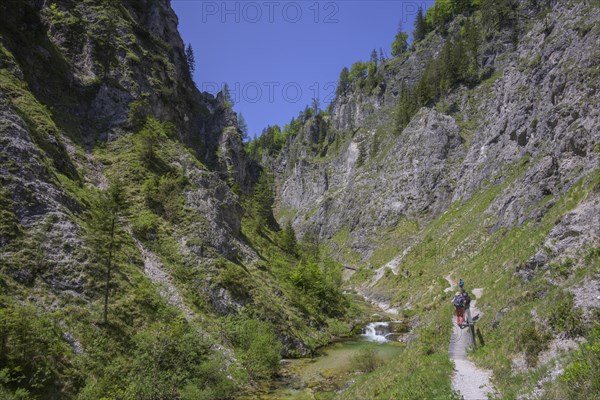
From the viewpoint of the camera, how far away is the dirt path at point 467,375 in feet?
40.0

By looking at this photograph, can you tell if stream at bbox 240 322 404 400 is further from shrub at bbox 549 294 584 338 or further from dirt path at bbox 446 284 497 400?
shrub at bbox 549 294 584 338

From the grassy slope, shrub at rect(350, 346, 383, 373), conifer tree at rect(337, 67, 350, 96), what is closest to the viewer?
the grassy slope

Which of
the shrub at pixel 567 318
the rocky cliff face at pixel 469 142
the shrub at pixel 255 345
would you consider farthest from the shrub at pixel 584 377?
the shrub at pixel 255 345

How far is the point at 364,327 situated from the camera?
45406 mm

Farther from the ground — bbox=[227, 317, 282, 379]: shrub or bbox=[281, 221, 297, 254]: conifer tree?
bbox=[281, 221, 297, 254]: conifer tree

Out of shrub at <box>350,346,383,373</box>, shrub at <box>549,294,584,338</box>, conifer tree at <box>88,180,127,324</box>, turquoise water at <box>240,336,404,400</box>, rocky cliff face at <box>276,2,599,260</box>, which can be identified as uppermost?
rocky cliff face at <box>276,2,599,260</box>

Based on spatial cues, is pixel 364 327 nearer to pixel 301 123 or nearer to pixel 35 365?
pixel 35 365

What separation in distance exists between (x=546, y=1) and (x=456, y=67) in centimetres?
2999

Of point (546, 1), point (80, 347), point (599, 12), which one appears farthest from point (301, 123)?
point (80, 347)

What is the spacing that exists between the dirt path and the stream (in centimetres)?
640

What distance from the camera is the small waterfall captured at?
128ft

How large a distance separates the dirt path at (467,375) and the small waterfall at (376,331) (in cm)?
2012

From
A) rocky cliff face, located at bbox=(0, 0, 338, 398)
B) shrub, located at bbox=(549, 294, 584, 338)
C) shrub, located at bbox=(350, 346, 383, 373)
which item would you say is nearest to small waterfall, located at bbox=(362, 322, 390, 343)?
rocky cliff face, located at bbox=(0, 0, 338, 398)

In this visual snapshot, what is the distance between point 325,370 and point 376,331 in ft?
49.1
